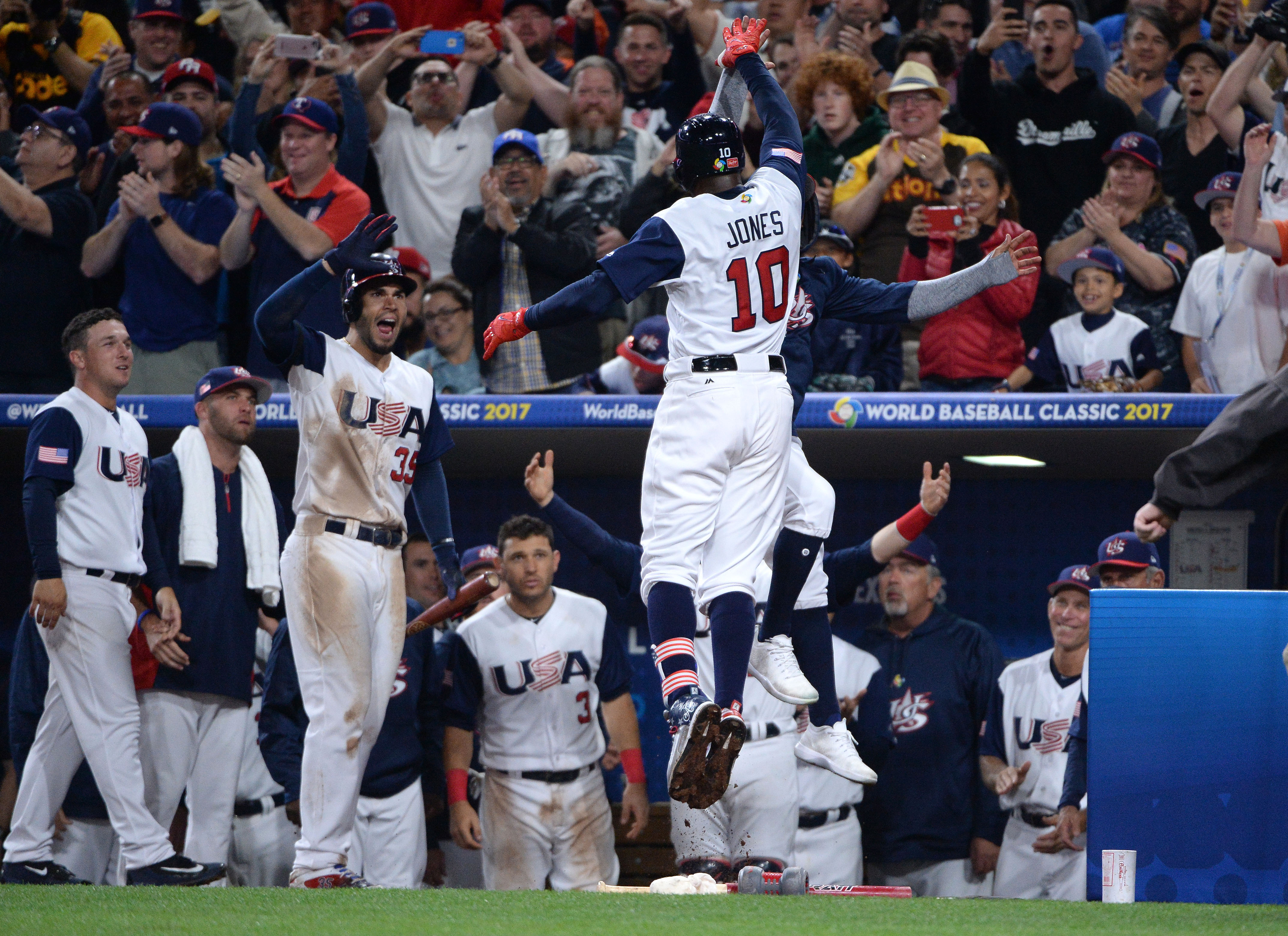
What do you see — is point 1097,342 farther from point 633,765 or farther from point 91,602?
point 91,602

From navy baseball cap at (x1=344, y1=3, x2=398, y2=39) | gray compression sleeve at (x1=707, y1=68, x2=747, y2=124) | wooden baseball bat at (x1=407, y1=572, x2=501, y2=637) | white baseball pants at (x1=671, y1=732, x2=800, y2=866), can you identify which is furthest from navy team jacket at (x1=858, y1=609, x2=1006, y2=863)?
navy baseball cap at (x1=344, y1=3, x2=398, y2=39)

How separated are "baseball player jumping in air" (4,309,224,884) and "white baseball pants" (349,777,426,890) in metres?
0.85

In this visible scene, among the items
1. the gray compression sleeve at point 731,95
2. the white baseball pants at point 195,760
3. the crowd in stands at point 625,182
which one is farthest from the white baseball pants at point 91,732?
the gray compression sleeve at point 731,95

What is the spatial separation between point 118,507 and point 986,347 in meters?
3.57

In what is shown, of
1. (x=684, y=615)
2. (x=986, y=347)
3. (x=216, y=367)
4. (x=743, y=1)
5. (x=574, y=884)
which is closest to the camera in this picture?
(x=684, y=615)

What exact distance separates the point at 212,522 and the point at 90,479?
0.49 metres

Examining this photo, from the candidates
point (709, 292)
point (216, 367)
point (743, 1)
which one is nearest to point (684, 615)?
point (709, 292)

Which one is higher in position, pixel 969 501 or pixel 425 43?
pixel 425 43

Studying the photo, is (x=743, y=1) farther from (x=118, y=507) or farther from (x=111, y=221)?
(x=118, y=507)

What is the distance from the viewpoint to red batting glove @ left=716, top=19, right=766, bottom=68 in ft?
13.8

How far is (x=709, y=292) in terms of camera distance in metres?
3.91

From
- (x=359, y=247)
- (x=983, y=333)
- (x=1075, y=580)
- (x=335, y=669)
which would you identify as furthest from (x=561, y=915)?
(x=983, y=333)

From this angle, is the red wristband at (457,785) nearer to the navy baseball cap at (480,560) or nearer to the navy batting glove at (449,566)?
the navy baseball cap at (480,560)

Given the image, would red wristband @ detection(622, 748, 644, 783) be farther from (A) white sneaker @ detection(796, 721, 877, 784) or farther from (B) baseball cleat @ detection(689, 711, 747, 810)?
(B) baseball cleat @ detection(689, 711, 747, 810)
